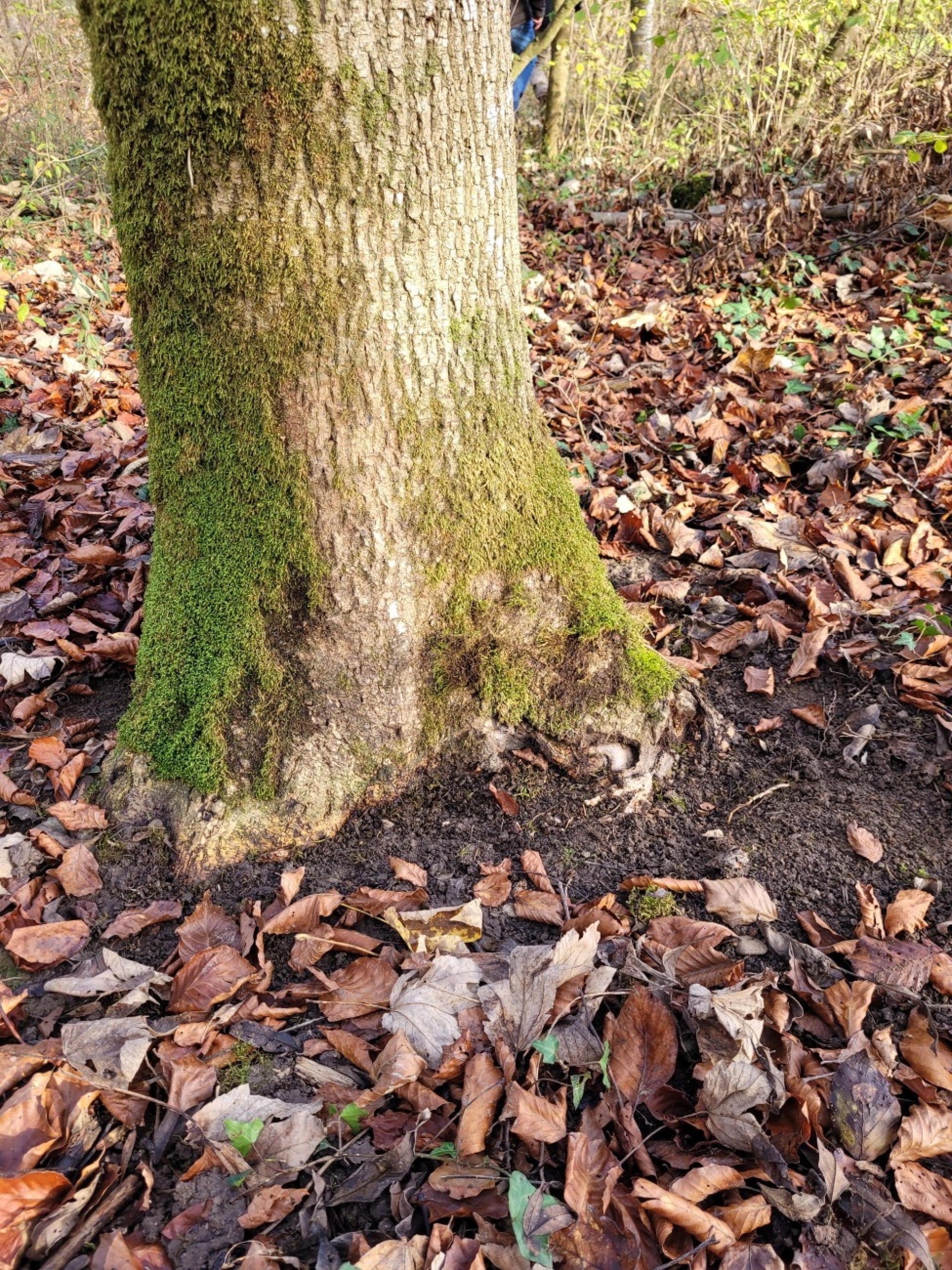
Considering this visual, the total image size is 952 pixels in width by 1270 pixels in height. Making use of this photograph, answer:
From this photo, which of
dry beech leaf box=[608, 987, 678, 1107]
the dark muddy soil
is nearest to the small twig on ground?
the dark muddy soil

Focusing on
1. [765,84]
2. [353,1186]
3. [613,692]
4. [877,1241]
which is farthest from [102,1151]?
[765,84]

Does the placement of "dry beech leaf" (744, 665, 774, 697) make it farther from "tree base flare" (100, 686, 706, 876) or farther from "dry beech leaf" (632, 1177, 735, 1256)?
"dry beech leaf" (632, 1177, 735, 1256)

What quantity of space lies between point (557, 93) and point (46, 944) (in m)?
9.20

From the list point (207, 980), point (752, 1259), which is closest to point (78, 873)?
point (207, 980)

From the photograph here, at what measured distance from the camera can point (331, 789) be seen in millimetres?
2188

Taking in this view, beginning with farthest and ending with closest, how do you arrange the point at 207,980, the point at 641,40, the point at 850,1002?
the point at 641,40 → the point at 207,980 → the point at 850,1002

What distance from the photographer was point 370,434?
77.6 inches

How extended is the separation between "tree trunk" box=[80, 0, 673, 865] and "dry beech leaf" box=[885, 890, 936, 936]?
77cm

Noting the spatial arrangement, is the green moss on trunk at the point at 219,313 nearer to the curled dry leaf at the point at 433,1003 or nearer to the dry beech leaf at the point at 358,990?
the dry beech leaf at the point at 358,990

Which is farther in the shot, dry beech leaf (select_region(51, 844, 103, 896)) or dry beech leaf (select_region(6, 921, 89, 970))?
dry beech leaf (select_region(51, 844, 103, 896))

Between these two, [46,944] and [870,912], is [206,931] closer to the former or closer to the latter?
[46,944]

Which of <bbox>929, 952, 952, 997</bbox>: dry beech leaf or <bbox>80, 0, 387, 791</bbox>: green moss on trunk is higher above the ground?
<bbox>80, 0, 387, 791</bbox>: green moss on trunk

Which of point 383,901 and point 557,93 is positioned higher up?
point 557,93

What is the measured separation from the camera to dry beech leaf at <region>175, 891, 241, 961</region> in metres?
1.89
